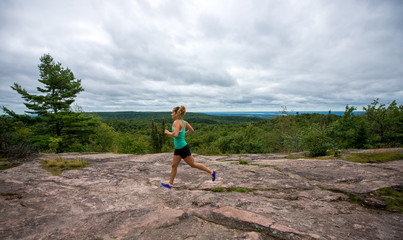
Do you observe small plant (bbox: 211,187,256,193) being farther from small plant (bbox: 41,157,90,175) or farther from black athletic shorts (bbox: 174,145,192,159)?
small plant (bbox: 41,157,90,175)

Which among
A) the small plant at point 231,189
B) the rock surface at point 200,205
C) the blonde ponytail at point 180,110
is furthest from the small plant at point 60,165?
the small plant at point 231,189

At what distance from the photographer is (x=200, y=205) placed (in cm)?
301

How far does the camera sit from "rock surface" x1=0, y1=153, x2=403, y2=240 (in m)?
2.23

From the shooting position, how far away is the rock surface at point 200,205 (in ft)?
7.32

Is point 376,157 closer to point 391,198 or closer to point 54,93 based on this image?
point 391,198

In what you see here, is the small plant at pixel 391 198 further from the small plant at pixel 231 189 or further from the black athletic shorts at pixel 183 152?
the black athletic shorts at pixel 183 152

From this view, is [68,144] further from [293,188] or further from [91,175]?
[293,188]

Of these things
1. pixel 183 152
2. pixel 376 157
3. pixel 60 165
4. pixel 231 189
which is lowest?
pixel 60 165

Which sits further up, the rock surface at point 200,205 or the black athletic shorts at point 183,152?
the black athletic shorts at point 183,152

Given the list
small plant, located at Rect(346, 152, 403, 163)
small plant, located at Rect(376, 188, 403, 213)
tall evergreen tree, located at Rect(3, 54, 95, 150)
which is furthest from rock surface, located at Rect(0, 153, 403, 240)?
tall evergreen tree, located at Rect(3, 54, 95, 150)

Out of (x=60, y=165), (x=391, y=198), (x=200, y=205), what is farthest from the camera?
(x=60, y=165)

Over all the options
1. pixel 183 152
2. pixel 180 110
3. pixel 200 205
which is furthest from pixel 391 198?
pixel 180 110

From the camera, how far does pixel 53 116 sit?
1620 centimetres

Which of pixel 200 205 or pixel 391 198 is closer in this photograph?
pixel 200 205
